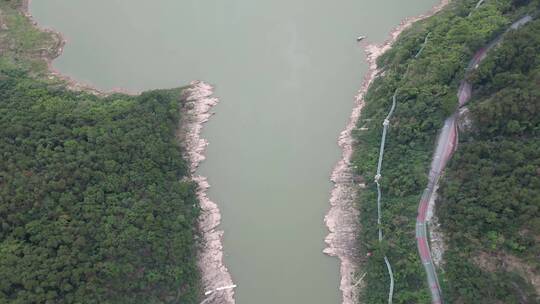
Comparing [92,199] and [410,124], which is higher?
[410,124]

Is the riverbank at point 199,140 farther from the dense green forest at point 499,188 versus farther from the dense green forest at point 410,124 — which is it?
the dense green forest at point 499,188

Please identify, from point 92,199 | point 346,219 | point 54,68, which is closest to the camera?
point 92,199

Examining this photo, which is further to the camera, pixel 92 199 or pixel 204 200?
pixel 204 200

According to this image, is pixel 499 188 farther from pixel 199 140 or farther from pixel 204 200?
pixel 199 140

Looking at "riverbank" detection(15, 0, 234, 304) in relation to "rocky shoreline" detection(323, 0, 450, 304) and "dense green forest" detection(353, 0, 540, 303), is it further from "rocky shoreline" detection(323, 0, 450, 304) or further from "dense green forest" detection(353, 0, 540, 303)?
"dense green forest" detection(353, 0, 540, 303)

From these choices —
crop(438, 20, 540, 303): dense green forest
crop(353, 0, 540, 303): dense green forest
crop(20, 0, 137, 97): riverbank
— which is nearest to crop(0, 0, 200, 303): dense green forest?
crop(20, 0, 137, 97): riverbank

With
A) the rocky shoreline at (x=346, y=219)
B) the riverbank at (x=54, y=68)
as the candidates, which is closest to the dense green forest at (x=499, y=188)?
the rocky shoreline at (x=346, y=219)

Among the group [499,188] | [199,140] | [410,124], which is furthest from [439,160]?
[199,140]
